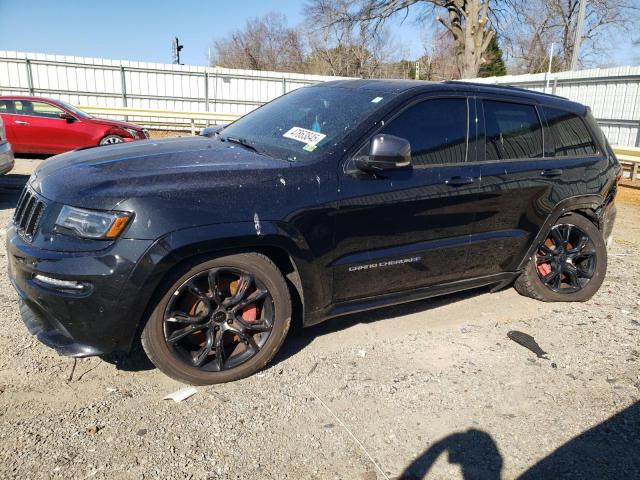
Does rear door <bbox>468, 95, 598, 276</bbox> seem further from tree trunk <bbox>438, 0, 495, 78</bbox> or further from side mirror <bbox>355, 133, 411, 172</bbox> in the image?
tree trunk <bbox>438, 0, 495, 78</bbox>

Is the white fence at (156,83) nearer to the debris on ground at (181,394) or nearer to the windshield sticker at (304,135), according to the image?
the windshield sticker at (304,135)

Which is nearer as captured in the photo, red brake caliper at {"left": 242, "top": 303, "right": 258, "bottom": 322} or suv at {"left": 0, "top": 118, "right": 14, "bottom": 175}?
red brake caliper at {"left": 242, "top": 303, "right": 258, "bottom": 322}

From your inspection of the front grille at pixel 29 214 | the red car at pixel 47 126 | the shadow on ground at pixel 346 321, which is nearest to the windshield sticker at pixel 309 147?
the shadow on ground at pixel 346 321

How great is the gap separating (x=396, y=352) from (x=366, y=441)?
1.02 m

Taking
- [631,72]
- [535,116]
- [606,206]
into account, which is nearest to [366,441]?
[535,116]

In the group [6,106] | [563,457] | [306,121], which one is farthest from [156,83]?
[563,457]

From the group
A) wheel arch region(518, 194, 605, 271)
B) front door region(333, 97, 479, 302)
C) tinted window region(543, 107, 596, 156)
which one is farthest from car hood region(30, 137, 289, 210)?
tinted window region(543, 107, 596, 156)

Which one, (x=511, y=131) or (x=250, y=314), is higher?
(x=511, y=131)

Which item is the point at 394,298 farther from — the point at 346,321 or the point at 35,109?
the point at 35,109

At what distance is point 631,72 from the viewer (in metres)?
13.4

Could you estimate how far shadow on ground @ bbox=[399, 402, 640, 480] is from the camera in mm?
2531

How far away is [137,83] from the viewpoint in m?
20.3

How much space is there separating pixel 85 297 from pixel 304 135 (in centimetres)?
171

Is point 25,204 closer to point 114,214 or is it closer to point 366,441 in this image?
point 114,214
